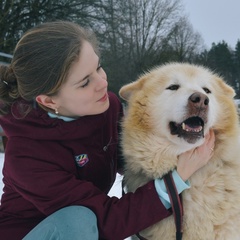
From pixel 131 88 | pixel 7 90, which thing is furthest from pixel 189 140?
pixel 7 90

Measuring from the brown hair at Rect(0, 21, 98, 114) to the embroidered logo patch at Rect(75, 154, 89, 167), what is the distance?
1.07 ft

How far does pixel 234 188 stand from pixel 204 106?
0.46 m

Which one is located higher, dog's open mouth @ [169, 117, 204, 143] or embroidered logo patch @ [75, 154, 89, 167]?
dog's open mouth @ [169, 117, 204, 143]

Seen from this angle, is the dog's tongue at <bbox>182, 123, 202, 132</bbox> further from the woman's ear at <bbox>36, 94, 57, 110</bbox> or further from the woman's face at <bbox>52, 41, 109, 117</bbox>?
the woman's ear at <bbox>36, 94, 57, 110</bbox>

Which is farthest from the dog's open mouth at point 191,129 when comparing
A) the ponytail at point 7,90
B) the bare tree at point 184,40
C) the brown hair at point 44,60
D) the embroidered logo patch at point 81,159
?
the bare tree at point 184,40

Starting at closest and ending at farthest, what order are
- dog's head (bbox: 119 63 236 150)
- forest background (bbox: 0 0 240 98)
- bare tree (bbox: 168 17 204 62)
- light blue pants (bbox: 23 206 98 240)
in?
light blue pants (bbox: 23 206 98 240)
dog's head (bbox: 119 63 236 150)
forest background (bbox: 0 0 240 98)
bare tree (bbox: 168 17 204 62)

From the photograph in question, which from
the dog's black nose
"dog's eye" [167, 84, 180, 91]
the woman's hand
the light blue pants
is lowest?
the light blue pants

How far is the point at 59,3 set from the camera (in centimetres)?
1337

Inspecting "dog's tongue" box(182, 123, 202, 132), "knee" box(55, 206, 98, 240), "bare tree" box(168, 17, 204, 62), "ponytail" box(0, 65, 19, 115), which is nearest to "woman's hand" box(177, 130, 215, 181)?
"dog's tongue" box(182, 123, 202, 132)

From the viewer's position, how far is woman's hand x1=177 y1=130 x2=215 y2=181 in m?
1.80

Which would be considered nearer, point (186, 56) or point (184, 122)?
point (184, 122)

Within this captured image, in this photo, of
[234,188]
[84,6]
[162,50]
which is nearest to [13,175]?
[234,188]

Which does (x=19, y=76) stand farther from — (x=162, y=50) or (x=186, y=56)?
(x=186, y=56)

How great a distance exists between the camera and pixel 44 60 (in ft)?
6.05
